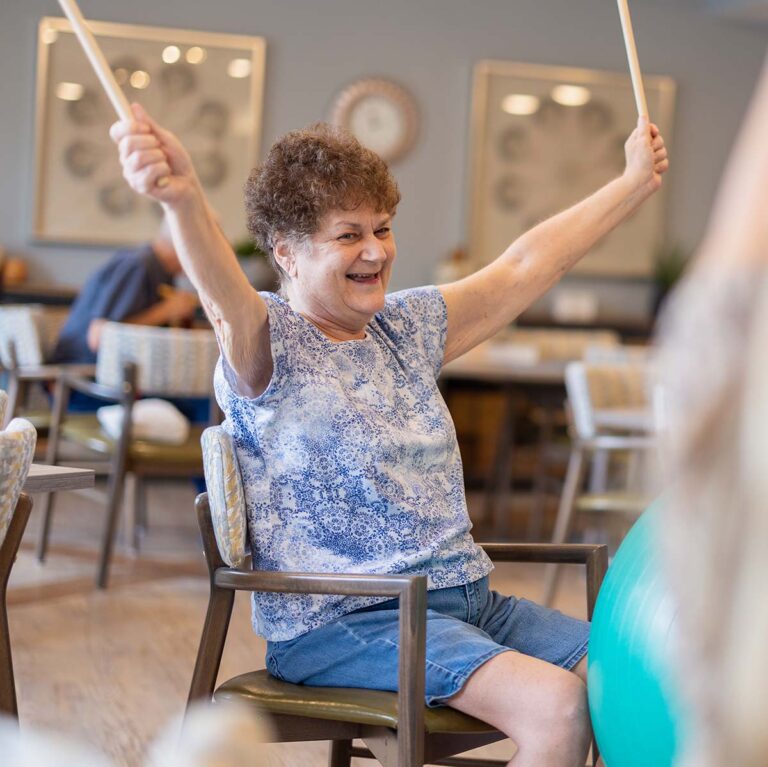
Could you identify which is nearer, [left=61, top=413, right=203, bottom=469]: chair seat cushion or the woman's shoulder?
the woman's shoulder

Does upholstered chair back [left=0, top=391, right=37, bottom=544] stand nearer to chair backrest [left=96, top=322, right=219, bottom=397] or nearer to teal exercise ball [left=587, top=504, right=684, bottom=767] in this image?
teal exercise ball [left=587, top=504, right=684, bottom=767]

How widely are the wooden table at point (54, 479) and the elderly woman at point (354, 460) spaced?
0.31 metres

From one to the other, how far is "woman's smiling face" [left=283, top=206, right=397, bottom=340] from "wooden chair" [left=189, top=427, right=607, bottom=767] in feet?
0.87

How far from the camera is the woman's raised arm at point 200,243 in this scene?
56.1 inches

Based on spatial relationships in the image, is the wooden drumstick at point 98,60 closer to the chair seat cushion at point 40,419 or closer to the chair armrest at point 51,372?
the chair armrest at point 51,372

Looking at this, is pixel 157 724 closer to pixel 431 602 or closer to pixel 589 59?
pixel 431 602

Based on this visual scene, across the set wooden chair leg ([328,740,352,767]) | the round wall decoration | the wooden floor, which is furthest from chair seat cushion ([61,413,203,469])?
the round wall decoration

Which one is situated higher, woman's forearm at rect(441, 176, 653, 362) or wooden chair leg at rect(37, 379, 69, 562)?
woman's forearm at rect(441, 176, 653, 362)

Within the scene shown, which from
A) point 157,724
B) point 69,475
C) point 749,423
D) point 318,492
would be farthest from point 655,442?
point 157,724

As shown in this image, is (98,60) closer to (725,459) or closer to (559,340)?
(725,459)

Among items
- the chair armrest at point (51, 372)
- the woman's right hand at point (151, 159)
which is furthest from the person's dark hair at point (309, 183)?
the chair armrest at point (51, 372)

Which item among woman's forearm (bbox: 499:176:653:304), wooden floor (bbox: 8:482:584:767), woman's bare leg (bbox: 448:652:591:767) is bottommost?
wooden floor (bbox: 8:482:584:767)

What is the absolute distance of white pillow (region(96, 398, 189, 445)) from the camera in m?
4.43

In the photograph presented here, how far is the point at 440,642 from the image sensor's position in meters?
1.75
